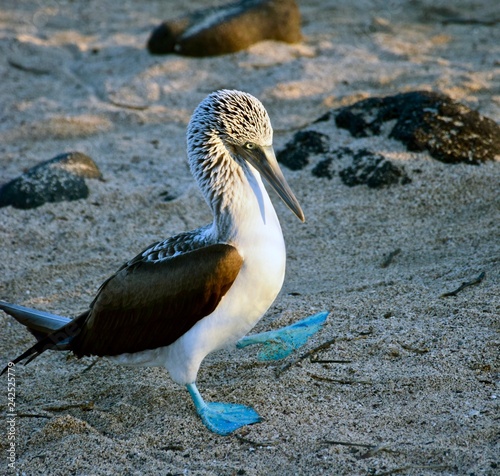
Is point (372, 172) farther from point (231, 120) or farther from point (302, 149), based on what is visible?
point (231, 120)

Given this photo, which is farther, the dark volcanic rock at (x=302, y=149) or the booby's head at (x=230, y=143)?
the dark volcanic rock at (x=302, y=149)

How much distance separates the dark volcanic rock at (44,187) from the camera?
21.8 feet

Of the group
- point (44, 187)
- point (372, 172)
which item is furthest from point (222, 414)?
point (44, 187)

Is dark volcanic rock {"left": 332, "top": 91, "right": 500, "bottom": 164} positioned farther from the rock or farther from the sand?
the rock

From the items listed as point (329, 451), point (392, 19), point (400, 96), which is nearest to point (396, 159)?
point (400, 96)

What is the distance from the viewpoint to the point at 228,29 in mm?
9328

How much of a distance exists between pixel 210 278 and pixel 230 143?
81 cm

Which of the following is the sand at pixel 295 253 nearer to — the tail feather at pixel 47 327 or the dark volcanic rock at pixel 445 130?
the dark volcanic rock at pixel 445 130

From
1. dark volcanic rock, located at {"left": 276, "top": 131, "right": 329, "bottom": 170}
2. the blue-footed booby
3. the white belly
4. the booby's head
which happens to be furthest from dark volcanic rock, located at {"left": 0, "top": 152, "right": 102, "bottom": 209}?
the white belly

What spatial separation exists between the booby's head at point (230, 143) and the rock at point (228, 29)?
214 inches

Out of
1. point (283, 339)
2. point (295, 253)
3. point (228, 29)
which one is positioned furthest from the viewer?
point (228, 29)

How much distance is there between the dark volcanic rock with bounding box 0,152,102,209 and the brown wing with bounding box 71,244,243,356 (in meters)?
2.62

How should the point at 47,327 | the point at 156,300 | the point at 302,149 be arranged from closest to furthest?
the point at 156,300, the point at 47,327, the point at 302,149

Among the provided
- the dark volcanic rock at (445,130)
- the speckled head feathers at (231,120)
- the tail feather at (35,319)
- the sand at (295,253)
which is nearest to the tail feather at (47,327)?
the tail feather at (35,319)
